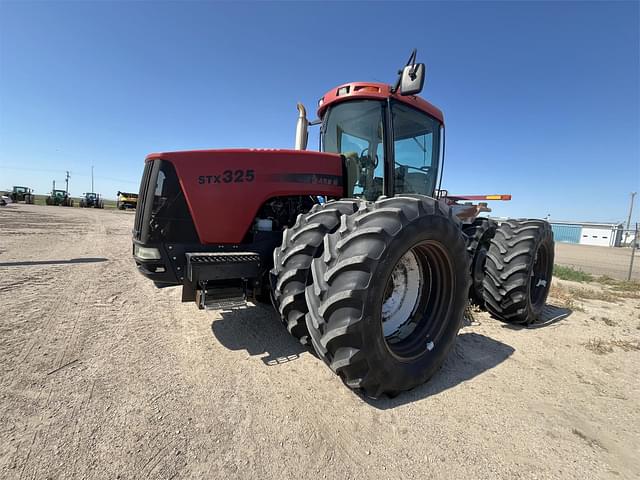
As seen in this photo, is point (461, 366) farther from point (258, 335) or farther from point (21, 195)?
point (21, 195)

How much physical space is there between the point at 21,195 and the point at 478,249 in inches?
2242

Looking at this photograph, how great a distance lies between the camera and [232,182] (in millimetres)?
3006

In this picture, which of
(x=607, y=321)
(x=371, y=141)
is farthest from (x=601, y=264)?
(x=371, y=141)

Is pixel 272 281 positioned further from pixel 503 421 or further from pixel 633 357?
pixel 633 357

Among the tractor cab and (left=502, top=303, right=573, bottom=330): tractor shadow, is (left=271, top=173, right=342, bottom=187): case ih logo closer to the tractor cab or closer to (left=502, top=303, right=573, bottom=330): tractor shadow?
the tractor cab

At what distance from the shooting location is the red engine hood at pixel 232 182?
9.65 ft

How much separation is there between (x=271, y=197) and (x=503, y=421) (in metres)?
2.55

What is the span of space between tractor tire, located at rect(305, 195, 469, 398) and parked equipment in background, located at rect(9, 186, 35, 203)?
5380cm

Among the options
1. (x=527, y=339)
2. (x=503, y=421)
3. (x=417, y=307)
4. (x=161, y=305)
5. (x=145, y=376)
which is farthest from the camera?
(x=161, y=305)

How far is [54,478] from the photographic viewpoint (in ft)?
5.07

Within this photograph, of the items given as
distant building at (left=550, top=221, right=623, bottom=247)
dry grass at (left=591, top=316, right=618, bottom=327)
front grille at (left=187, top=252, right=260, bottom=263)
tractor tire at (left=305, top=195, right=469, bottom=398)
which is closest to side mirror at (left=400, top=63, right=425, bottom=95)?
tractor tire at (left=305, top=195, right=469, bottom=398)

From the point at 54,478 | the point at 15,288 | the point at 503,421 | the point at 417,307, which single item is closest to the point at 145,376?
the point at 54,478

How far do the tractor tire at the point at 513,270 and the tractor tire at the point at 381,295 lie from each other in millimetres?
1449

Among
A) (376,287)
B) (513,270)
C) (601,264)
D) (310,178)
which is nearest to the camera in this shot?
(376,287)
